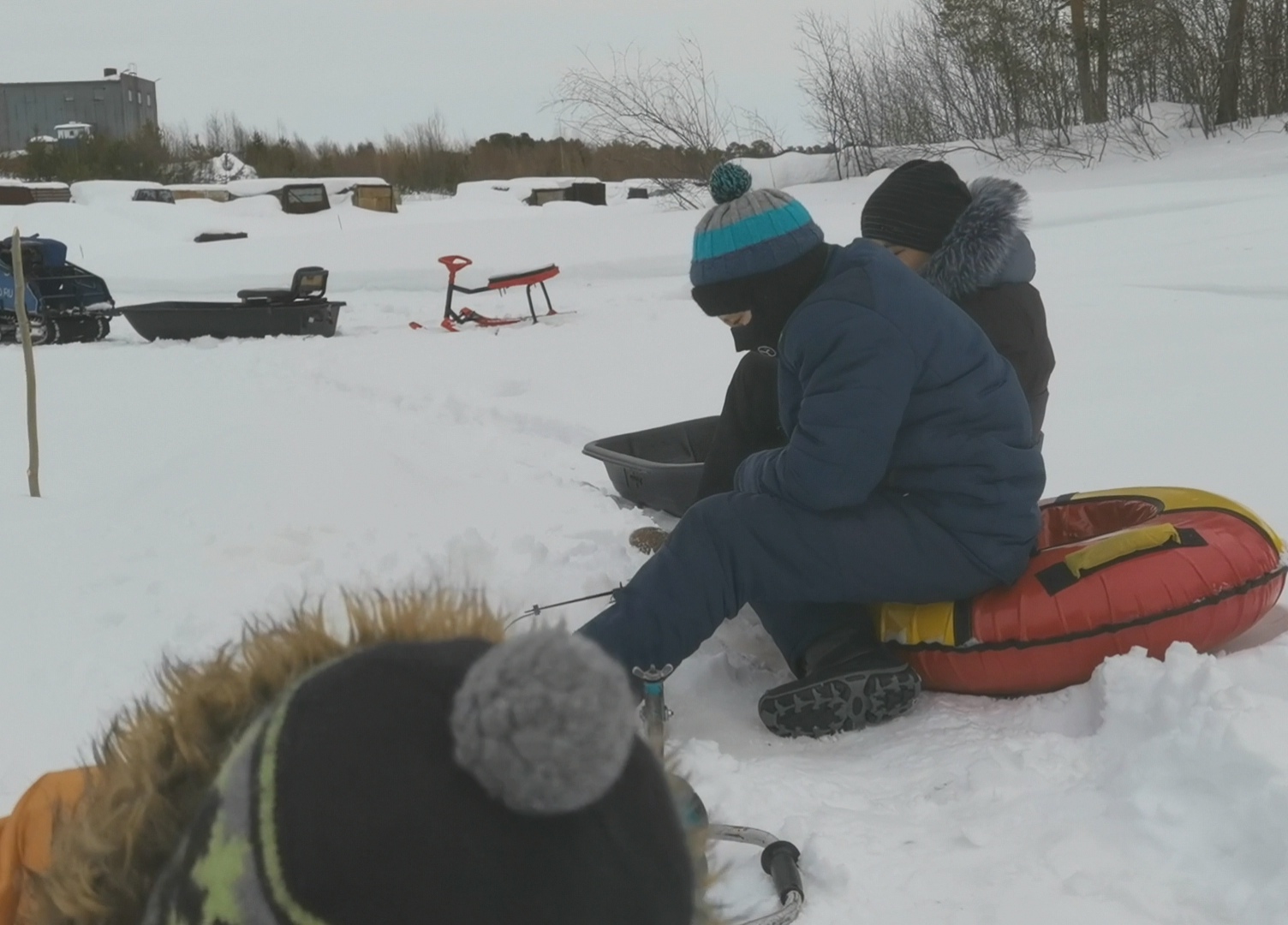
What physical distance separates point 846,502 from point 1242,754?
2.62 feet

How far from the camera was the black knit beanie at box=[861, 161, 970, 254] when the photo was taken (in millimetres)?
2803

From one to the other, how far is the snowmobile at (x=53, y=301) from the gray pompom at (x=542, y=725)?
29.5 feet

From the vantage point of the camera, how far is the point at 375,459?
3.98 meters

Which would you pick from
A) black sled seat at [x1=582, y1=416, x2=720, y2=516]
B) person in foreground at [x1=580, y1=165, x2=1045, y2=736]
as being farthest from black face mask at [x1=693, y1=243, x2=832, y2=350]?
black sled seat at [x1=582, y1=416, x2=720, y2=516]

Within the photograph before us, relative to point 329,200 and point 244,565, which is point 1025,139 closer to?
point 244,565

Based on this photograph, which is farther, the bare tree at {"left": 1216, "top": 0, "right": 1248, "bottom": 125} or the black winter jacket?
the bare tree at {"left": 1216, "top": 0, "right": 1248, "bottom": 125}

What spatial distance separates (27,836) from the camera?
32.6 inches

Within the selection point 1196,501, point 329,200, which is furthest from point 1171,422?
point 329,200

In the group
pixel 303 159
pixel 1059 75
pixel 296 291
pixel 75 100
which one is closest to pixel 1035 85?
pixel 1059 75

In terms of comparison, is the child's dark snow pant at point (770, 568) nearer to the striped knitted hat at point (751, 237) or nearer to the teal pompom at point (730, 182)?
the striped knitted hat at point (751, 237)

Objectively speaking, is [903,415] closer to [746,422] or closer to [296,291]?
[746,422]

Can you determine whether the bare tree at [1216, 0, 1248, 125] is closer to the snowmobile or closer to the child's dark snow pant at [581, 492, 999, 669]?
the snowmobile

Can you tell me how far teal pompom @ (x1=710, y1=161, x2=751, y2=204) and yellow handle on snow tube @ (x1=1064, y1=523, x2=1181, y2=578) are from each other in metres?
1.03

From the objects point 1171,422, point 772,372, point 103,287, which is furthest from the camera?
point 103,287
